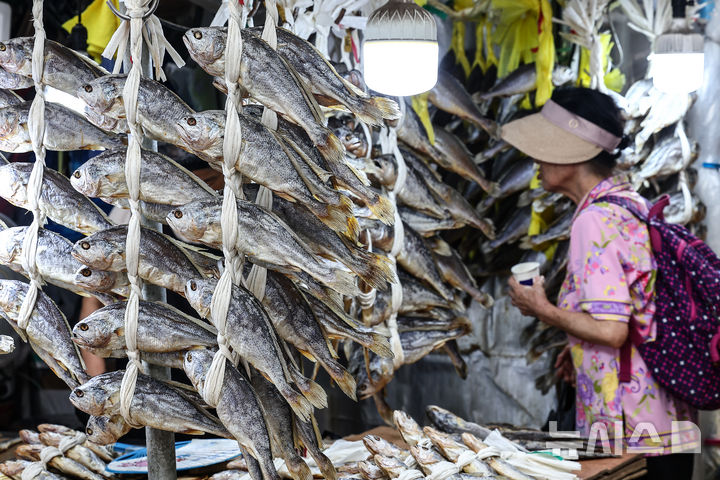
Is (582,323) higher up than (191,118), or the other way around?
(191,118)

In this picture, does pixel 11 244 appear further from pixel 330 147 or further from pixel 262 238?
pixel 330 147

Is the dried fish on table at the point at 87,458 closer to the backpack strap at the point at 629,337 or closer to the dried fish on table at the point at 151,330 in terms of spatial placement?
the dried fish on table at the point at 151,330

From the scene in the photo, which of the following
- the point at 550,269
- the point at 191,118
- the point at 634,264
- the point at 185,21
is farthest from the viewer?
the point at 550,269

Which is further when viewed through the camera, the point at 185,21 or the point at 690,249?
the point at 185,21

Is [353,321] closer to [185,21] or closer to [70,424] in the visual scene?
[185,21]

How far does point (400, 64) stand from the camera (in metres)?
2.62

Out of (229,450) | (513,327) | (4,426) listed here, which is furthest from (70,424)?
(513,327)

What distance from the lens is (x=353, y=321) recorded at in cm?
205

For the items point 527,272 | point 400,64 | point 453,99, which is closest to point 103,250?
point 400,64

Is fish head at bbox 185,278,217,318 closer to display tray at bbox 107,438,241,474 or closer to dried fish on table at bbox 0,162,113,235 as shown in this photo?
dried fish on table at bbox 0,162,113,235

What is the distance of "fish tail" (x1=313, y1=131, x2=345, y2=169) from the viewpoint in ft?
6.13

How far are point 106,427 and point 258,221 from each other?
1.95 ft

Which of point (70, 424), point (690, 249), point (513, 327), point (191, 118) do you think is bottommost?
point (70, 424)

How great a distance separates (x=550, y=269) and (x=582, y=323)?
1178 millimetres
